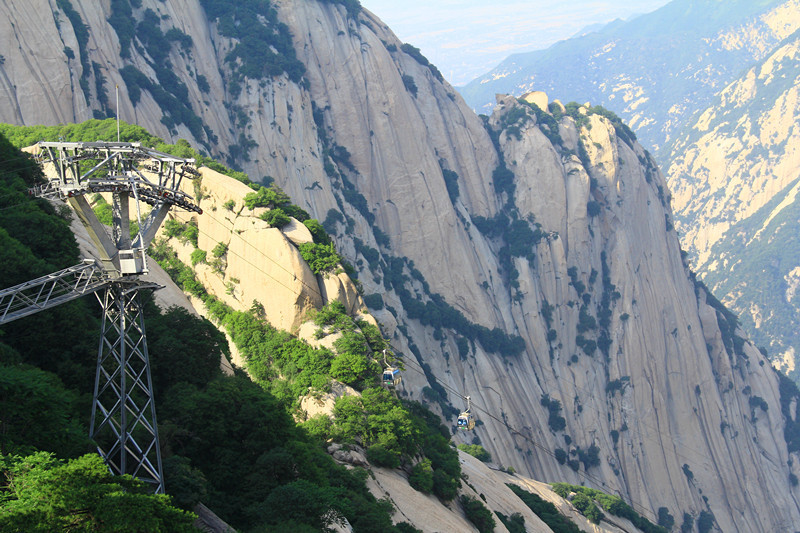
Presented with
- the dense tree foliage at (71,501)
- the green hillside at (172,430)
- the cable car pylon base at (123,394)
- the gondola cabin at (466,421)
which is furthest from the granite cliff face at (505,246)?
the dense tree foliage at (71,501)

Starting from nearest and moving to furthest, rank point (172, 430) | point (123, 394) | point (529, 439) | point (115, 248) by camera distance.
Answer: point (123, 394) < point (115, 248) < point (172, 430) < point (529, 439)

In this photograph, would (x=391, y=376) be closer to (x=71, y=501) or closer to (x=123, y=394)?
(x=123, y=394)

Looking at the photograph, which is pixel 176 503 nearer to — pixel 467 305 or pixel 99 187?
pixel 99 187

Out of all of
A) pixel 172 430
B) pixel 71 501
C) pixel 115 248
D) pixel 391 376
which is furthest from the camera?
pixel 391 376

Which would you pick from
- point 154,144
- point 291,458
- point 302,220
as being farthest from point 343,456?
point 154,144

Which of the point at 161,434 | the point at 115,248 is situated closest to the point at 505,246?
the point at 161,434

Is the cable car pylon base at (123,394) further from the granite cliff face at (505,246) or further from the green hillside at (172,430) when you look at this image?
the granite cliff face at (505,246)

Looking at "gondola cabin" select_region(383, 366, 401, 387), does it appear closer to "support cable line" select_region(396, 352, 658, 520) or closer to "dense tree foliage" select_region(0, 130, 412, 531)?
"dense tree foliage" select_region(0, 130, 412, 531)

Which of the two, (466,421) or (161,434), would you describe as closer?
(161,434)
